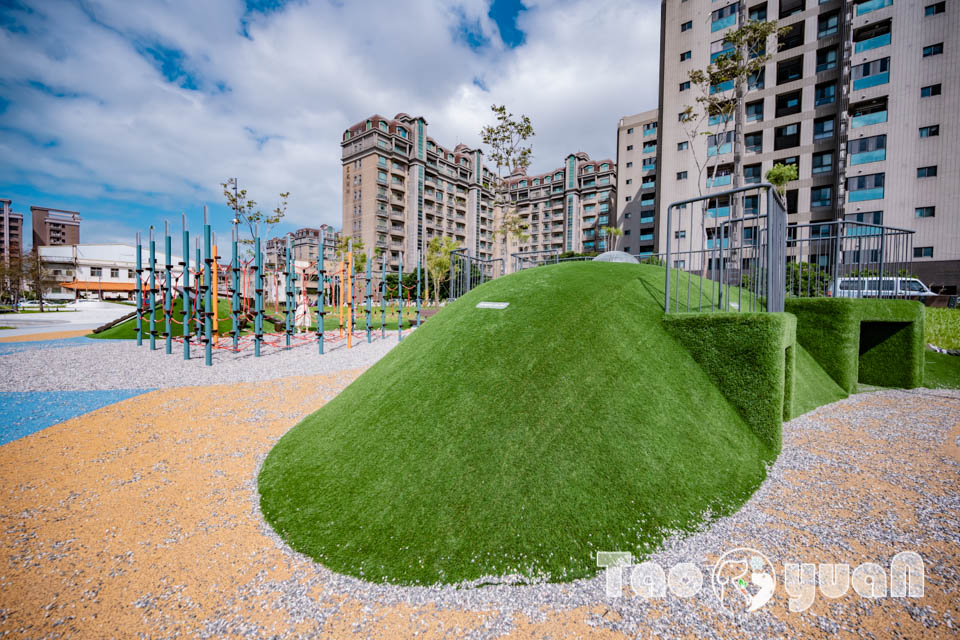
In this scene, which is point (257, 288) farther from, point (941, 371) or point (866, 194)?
point (866, 194)

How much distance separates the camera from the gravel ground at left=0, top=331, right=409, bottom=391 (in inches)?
310

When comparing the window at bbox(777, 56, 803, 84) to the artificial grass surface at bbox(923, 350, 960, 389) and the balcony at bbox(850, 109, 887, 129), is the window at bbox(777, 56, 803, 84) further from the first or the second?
the artificial grass surface at bbox(923, 350, 960, 389)

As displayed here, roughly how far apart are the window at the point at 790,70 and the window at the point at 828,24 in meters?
1.62

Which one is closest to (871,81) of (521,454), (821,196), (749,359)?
(821,196)

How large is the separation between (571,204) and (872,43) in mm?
42638

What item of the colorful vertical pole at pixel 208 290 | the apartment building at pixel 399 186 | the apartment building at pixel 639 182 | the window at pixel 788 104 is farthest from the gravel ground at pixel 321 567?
the apartment building at pixel 399 186

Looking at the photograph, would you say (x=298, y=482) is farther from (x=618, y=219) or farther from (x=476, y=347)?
A: (x=618, y=219)

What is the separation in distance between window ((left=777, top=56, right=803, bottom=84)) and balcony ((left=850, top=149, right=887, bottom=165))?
7134 mm

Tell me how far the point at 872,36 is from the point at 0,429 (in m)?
40.8

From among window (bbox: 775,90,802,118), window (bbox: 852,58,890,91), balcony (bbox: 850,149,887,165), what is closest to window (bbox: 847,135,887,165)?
balcony (bbox: 850,149,887,165)

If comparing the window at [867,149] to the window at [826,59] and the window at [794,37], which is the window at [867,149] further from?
the window at [794,37]

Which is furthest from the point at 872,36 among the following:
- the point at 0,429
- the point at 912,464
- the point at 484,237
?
the point at 484,237

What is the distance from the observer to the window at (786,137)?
2611 centimetres

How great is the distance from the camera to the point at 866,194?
912 inches
